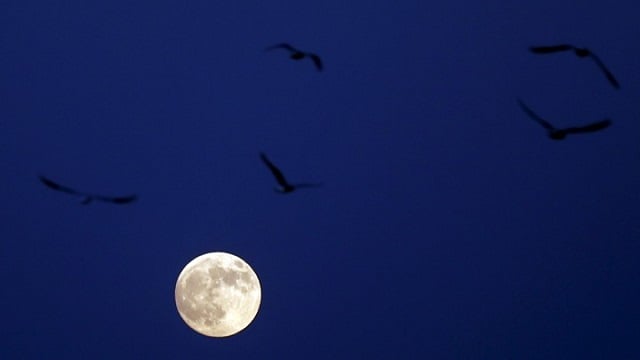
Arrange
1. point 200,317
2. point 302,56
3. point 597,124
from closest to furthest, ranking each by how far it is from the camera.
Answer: point 200,317, point 302,56, point 597,124

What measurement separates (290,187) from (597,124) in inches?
148

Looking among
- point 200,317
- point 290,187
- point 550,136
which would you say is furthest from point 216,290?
point 550,136

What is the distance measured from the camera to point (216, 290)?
9.44 meters

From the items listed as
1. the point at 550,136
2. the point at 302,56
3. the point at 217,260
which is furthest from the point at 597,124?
the point at 217,260

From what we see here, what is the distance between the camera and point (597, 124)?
11648 mm

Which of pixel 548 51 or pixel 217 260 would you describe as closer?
pixel 217 260

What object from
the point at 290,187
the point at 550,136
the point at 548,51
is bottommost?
the point at 290,187

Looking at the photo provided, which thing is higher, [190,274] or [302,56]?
[302,56]

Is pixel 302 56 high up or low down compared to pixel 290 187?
up

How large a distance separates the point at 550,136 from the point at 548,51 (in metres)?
1.05

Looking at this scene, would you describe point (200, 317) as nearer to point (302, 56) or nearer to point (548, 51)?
point (302, 56)

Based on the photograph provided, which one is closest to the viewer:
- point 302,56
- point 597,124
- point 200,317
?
point 200,317

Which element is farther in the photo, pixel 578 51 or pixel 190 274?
pixel 578 51

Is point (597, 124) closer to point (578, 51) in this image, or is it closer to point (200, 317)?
point (578, 51)
